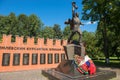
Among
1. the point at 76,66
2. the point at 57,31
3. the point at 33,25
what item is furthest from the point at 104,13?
the point at 57,31

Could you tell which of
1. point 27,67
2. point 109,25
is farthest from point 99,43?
A: point 27,67

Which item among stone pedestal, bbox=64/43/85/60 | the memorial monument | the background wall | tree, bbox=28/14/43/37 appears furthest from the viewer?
tree, bbox=28/14/43/37

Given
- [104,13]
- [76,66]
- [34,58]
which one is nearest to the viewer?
[76,66]

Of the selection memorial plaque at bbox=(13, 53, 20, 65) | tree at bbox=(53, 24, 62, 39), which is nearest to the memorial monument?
memorial plaque at bbox=(13, 53, 20, 65)

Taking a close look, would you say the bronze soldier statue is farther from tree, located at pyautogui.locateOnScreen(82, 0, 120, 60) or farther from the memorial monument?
tree, located at pyautogui.locateOnScreen(82, 0, 120, 60)

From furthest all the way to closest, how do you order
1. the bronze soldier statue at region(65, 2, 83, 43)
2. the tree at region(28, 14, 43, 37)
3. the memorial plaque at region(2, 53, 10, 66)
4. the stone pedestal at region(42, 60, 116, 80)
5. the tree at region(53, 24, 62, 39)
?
the tree at region(53, 24, 62, 39), the tree at region(28, 14, 43, 37), the memorial plaque at region(2, 53, 10, 66), the bronze soldier statue at region(65, 2, 83, 43), the stone pedestal at region(42, 60, 116, 80)

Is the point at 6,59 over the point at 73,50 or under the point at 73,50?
under

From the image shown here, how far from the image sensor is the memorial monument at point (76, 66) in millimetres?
8594

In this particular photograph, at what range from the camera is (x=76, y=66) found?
356 inches

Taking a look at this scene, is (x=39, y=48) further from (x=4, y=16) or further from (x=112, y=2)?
(x=4, y=16)

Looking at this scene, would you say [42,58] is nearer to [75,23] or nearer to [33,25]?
[75,23]

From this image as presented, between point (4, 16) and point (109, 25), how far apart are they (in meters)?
27.0

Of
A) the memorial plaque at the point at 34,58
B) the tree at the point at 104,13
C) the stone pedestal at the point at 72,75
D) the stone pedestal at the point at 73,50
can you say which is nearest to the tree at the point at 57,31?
the tree at the point at 104,13

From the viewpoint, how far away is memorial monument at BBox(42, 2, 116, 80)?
28.2 feet
